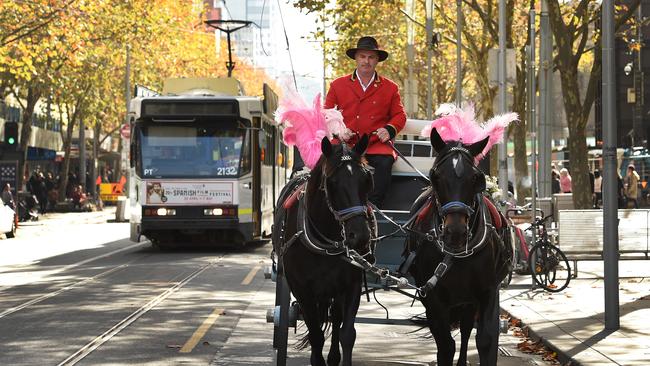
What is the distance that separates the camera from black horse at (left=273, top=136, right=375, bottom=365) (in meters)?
9.11

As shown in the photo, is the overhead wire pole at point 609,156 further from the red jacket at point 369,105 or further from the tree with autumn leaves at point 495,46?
the red jacket at point 369,105

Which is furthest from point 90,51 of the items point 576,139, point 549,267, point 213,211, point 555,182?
point 549,267

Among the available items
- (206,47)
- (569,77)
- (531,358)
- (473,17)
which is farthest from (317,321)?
(206,47)

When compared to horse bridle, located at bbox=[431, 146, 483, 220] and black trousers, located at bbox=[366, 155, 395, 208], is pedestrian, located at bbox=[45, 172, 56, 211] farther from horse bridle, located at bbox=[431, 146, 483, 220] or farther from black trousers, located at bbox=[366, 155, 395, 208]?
horse bridle, located at bbox=[431, 146, 483, 220]

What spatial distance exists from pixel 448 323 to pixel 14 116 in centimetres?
6797

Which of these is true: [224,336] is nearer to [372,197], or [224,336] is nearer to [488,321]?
[372,197]

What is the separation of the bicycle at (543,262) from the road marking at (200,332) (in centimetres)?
508

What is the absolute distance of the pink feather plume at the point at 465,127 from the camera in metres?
9.71

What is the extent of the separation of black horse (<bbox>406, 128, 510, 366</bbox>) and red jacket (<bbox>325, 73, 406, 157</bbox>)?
1.28m

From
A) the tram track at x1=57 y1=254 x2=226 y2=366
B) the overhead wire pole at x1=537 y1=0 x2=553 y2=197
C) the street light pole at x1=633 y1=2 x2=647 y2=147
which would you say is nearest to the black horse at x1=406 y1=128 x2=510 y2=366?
the tram track at x1=57 y1=254 x2=226 y2=366

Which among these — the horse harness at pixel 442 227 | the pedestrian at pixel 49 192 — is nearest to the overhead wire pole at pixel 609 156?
the horse harness at pixel 442 227

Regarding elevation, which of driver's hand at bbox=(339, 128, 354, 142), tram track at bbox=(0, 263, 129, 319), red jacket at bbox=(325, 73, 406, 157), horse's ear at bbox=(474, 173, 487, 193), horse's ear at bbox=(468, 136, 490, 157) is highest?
red jacket at bbox=(325, 73, 406, 157)

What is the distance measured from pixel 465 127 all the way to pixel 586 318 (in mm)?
5567

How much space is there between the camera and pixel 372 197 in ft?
36.1
